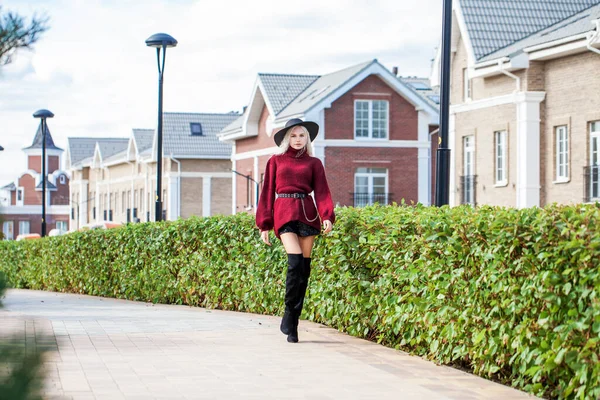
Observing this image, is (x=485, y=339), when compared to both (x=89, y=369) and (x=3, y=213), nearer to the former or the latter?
(x=89, y=369)

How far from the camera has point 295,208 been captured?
870 centimetres

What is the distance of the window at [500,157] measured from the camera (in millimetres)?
33188

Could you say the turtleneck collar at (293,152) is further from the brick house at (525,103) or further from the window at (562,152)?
the window at (562,152)

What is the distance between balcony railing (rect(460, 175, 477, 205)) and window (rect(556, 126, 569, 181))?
396 centimetres

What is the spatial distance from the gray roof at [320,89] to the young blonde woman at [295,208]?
38.4 m

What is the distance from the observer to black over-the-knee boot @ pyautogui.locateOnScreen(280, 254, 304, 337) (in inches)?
343

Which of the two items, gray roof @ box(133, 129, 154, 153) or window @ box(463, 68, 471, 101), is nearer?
window @ box(463, 68, 471, 101)

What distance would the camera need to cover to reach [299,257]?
8727mm

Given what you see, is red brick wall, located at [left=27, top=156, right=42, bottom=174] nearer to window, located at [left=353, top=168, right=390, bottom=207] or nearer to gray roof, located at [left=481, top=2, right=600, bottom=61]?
window, located at [left=353, top=168, right=390, bottom=207]

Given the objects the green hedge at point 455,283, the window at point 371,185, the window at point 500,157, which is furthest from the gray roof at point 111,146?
the green hedge at point 455,283

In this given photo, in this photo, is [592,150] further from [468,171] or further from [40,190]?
[40,190]

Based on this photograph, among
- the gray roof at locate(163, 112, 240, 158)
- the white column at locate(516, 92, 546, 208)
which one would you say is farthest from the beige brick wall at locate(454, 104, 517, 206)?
the gray roof at locate(163, 112, 240, 158)

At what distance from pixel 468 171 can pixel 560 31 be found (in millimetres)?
6242

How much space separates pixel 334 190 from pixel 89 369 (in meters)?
40.7
